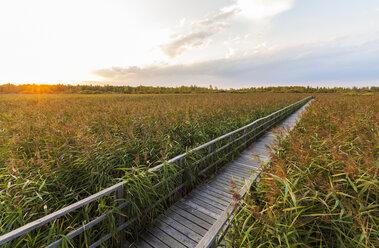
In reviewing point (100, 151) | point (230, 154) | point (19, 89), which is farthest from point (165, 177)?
point (19, 89)

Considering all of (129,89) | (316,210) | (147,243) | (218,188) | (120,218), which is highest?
(129,89)

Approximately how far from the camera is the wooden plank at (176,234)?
2.90m

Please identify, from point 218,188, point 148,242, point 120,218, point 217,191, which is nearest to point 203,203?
point 217,191

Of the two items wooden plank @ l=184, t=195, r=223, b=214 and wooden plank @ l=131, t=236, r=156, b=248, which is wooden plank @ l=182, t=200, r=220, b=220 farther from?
wooden plank @ l=131, t=236, r=156, b=248

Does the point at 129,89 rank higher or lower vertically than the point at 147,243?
higher

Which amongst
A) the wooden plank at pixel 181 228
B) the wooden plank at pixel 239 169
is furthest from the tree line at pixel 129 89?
the wooden plank at pixel 181 228

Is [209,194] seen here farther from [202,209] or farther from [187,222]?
[187,222]

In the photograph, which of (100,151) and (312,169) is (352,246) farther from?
(100,151)

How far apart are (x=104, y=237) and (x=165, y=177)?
1.45 m

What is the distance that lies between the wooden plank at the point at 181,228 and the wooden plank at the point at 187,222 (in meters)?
0.05

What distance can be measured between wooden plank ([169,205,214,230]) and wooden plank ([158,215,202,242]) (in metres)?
0.22

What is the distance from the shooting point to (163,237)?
3.03 metres

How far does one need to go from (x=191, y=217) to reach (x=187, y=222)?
0.51ft

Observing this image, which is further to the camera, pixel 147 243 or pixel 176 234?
pixel 176 234
